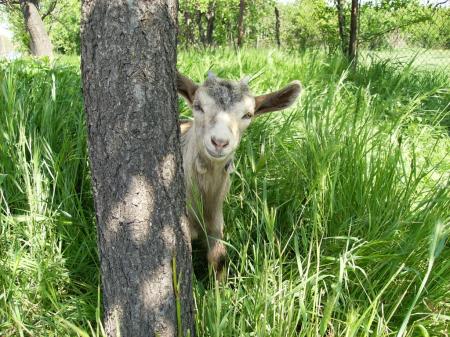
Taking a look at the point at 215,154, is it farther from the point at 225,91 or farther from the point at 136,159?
the point at 136,159

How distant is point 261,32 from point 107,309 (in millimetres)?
28810

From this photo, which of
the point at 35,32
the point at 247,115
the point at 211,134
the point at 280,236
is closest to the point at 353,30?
the point at 247,115

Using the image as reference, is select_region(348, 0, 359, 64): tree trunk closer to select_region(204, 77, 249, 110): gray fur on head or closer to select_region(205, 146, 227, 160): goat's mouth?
select_region(204, 77, 249, 110): gray fur on head

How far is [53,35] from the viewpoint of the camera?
33250mm

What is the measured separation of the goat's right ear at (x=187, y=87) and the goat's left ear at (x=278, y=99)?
426mm

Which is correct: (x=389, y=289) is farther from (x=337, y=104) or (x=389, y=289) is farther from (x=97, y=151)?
(x=337, y=104)

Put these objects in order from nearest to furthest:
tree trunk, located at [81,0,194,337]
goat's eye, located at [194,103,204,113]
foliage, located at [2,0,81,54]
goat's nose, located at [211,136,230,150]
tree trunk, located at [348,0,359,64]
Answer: tree trunk, located at [81,0,194,337] < goat's nose, located at [211,136,230,150] < goat's eye, located at [194,103,204,113] < tree trunk, located at [348,0,359,64] < foliage, located at [2,0,81,54]

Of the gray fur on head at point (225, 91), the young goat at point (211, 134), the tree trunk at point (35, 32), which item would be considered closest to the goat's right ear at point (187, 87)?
the young goat at point (211, 134)

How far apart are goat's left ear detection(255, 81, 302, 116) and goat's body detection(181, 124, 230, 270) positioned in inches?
19.0

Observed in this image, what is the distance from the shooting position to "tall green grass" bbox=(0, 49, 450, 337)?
2098 millimetres

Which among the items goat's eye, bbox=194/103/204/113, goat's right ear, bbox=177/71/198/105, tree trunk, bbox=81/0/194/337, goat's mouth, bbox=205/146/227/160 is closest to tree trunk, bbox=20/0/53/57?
goat's right ear, bbox=177/71/198/105

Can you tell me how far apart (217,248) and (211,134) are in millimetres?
897

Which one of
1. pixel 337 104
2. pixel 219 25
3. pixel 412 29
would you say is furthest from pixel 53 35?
pixel 337 104

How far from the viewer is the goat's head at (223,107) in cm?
246
